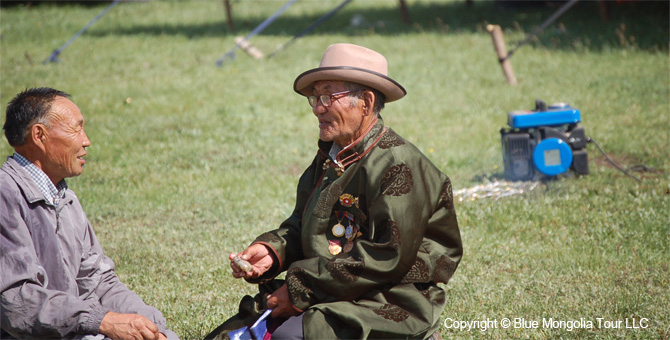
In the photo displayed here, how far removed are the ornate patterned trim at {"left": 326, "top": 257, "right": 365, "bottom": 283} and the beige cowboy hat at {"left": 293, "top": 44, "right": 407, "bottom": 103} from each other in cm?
78

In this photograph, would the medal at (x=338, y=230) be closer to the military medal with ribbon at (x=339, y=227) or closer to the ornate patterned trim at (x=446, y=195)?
the military medal with ribbon at (x=339, y=227)

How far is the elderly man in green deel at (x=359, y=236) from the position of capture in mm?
2717

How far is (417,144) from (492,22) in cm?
1001

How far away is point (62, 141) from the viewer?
2902 millimetres

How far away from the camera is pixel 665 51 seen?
1292 centimetres

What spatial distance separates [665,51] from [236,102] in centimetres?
838

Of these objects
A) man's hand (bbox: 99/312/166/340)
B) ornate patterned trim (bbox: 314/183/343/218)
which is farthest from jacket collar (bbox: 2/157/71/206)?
ornate patterned trim (bbox: 314/183/343/218)

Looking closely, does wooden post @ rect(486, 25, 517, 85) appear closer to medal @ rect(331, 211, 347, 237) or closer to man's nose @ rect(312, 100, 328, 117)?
man's nose @ rect(312, 100, 328, 117)

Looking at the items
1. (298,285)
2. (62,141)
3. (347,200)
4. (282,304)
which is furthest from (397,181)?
(62,141)

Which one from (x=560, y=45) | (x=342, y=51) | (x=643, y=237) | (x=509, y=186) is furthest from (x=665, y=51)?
(x=342, y=51)

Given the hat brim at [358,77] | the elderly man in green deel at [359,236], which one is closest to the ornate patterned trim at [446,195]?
the elderly man in green deel at [359,236]

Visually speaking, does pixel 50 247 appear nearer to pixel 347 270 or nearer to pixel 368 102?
pixel 347 270

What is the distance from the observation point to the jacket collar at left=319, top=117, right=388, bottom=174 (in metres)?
2.95

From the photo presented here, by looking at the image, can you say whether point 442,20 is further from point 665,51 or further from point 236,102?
point 236,102
